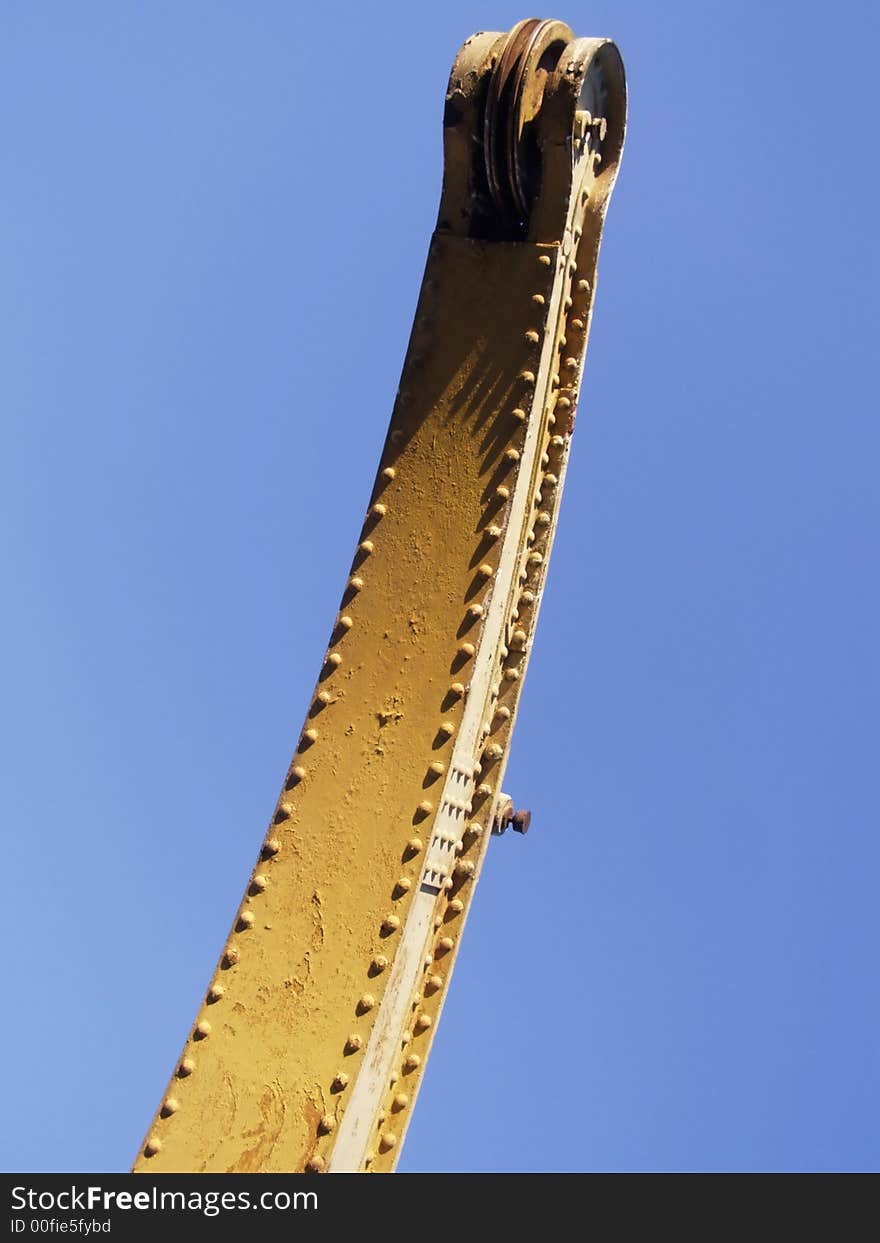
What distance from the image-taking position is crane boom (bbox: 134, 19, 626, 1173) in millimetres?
7664

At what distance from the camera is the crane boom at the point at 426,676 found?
766 centimetres

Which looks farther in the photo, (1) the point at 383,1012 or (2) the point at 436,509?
(2) the point at 436,509

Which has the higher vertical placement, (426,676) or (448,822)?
(426,676)

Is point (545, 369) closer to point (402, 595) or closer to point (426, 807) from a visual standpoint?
point (402, 595)

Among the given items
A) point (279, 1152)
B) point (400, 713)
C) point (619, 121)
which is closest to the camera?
point (279, 1152)

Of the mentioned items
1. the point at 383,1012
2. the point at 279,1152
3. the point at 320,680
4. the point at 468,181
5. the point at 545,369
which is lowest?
the point at 279,1152

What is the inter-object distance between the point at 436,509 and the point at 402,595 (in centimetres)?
41

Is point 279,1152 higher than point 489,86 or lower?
lower

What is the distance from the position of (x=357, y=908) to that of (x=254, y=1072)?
2.47 ft

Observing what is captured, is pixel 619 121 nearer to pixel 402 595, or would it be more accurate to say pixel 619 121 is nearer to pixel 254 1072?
pixel 402 595

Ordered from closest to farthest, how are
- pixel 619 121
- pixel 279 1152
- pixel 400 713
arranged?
1. pixel 279 1152
2. pixel 400 713
3. pixel 619 121

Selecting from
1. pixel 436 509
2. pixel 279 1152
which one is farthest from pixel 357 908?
pixel 436 509

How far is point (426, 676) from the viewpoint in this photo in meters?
8.19

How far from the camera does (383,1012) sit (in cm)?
770
